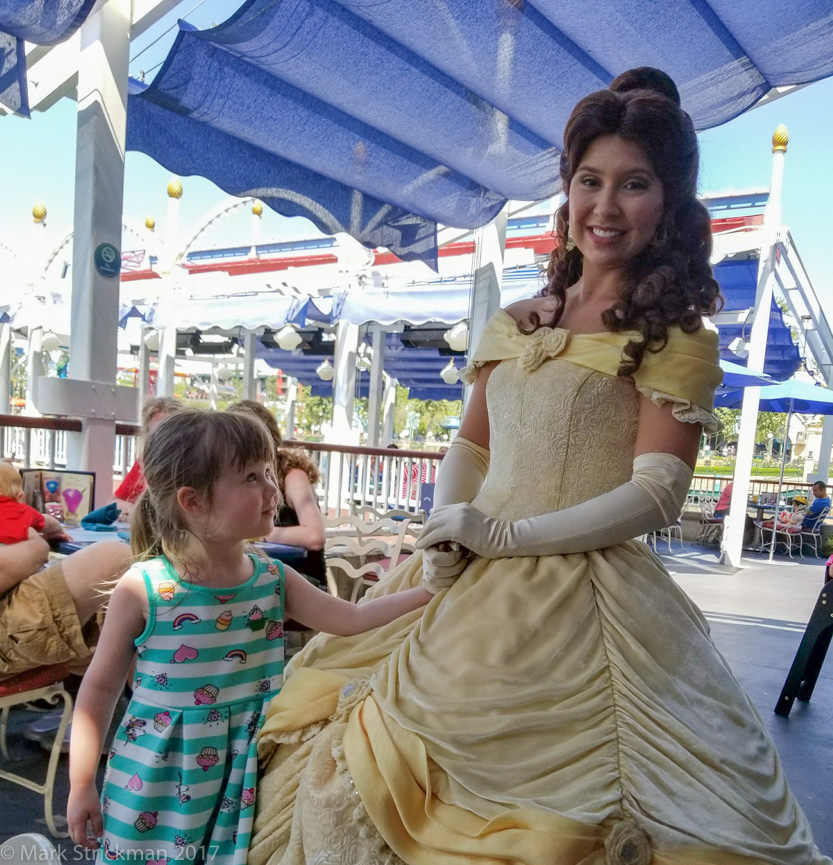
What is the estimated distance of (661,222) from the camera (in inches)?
47.6

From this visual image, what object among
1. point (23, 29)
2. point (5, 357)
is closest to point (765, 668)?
point (23, 29)

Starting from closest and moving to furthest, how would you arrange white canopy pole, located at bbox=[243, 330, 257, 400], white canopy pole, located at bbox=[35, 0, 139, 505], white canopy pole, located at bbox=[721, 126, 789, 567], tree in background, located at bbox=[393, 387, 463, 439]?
white canopy pole, located at bbox=[35, 0, 139, 505], white canopy pole, located at bbox=[721, 126, 789, 567], white canopy pole, located at bbox=[243, 330, 257, 400], tree in background, located at bbox=[393, 387, 463, 439]

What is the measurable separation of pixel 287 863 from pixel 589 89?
10.3 feet

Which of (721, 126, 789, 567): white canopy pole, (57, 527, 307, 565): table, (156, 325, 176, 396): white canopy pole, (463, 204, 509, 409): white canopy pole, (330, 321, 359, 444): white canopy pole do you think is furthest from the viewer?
(330, 321, 359, 444): white canopy pole

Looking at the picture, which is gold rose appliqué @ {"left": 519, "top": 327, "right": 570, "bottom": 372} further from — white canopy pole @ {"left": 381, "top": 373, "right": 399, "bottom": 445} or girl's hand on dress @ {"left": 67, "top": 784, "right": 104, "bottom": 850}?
white canopy pole @ {"left": 381, "top": 373, "right": 399, "bottom": 445}

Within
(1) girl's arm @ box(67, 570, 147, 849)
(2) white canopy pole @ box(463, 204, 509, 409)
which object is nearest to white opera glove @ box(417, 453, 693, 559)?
(1) girl's arm @ box(67, 570, 147, 849)

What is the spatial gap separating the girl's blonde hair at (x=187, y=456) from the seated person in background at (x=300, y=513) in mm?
1270

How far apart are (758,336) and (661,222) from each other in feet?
22.6

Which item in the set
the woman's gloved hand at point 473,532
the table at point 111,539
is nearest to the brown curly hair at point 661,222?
the woman's gloved hand at point 473,532

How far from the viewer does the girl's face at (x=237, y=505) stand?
1.12 metres

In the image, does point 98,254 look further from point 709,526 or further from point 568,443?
point 709,526

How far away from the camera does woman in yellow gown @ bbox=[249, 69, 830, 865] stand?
Result: 0.85 meters

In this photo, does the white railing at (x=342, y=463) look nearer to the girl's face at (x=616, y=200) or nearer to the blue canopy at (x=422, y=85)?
the blue canopy at (x=422, y=85)

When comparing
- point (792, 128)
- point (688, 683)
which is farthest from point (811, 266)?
point (688, 683)
